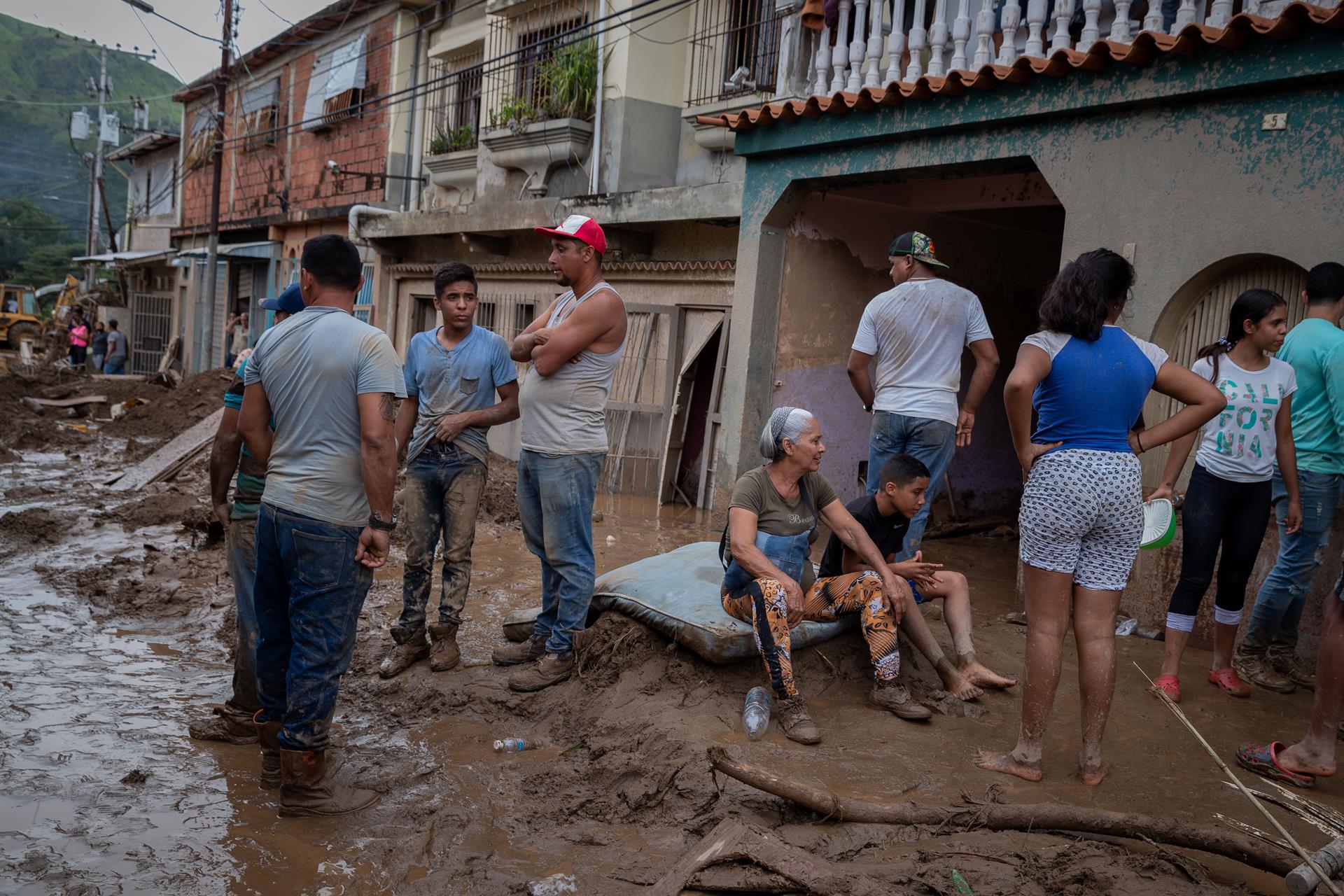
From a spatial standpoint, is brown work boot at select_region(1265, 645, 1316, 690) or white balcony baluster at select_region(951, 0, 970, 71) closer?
brown work boot at select_region(1265, 645, 1316, 690)

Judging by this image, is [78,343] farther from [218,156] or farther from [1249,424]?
[1249,424]

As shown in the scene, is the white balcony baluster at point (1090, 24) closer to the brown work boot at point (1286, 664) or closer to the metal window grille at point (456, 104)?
the brown work boot at point (1286, 664)

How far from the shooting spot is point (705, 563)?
17.1ft

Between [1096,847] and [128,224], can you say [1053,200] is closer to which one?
[1096,847]

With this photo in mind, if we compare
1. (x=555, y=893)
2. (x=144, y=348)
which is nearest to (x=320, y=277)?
(x=555, y=893)

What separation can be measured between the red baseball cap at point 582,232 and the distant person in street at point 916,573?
66.9 inches

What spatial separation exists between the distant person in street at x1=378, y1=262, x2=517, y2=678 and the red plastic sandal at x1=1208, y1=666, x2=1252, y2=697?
3680mm

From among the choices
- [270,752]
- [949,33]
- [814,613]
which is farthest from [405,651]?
[949,33]

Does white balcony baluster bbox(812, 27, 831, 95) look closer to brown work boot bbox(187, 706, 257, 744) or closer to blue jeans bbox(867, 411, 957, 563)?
blue jeans bbox(867, 411, 957, 563)

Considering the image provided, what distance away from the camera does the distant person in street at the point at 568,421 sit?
4.71 metres

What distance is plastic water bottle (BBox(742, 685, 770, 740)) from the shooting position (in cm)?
407

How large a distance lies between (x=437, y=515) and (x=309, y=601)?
59.3 inches

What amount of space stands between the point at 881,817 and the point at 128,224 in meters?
37.2

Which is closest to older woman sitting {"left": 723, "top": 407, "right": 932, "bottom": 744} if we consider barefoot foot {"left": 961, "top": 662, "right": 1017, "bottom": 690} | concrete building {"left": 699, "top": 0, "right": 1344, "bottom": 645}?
barefoot foot {"left": 961, "top": 662, "right": 1017, "bottom": 690}
